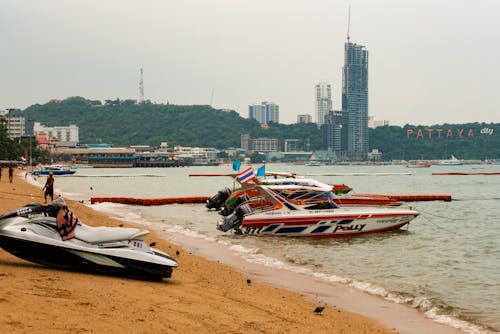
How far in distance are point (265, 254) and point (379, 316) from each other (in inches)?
372

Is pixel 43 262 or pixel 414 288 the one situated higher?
pixel 43 262

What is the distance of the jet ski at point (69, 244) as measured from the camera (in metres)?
12.9

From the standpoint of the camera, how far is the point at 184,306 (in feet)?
37.7

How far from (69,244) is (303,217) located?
638 inches

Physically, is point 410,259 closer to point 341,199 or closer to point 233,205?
point 233,205

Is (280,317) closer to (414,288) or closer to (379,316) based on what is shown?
(379,316)

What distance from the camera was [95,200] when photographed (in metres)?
47.4

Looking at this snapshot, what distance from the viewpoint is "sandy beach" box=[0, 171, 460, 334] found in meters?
9.56

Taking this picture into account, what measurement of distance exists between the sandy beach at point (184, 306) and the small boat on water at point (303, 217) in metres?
10.9

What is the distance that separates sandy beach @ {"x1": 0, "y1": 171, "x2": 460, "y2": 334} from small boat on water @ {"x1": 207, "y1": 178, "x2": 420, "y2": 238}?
10933mm

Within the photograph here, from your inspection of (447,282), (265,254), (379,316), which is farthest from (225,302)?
(265,254)

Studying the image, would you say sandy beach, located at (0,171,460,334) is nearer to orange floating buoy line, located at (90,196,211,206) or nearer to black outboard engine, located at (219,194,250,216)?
black outboard engine, located at (219,194,250,216)

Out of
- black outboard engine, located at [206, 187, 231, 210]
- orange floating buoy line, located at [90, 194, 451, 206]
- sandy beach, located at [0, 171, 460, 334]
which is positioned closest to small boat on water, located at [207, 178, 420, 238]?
orange floating buoy line, located at [90, 194, 451, 206]

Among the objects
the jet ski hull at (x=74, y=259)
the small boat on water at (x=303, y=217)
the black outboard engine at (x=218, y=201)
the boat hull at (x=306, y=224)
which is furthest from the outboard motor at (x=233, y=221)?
the jet ski hull at (x=74, y=259)
